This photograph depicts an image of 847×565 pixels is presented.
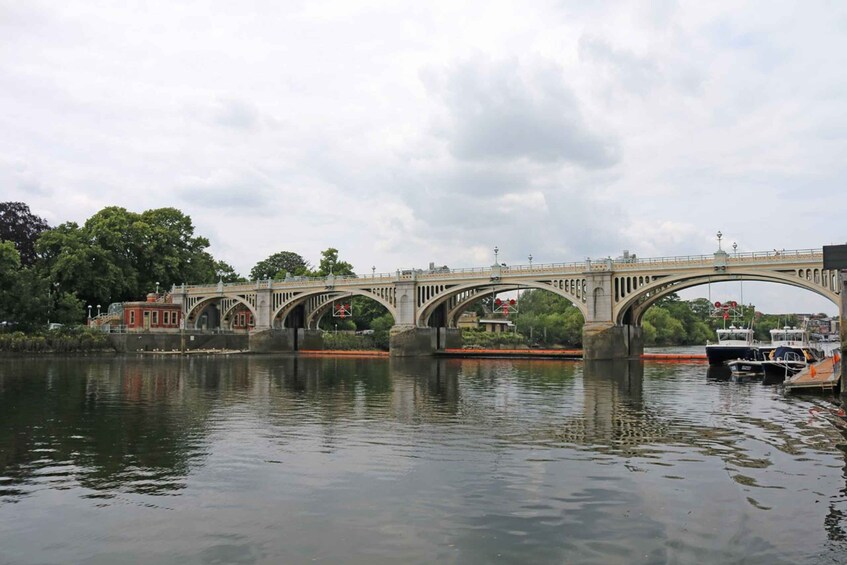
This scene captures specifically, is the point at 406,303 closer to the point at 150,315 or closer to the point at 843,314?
the point at 150,315

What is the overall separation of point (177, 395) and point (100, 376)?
17611mm

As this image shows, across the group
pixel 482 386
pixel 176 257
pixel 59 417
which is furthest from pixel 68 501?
pixel 176 257

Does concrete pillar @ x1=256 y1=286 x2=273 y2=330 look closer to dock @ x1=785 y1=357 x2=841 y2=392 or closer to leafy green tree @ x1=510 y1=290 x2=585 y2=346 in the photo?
leafy green tree @ x1=510 y1=290 x2=585 y2=346

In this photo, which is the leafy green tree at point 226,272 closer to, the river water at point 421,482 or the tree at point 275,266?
the tree at point 275,266

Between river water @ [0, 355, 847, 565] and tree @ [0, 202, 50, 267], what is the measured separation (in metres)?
79.2

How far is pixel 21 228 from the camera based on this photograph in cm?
10256

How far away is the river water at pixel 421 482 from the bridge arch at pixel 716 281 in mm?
33513

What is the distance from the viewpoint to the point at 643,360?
7669cm

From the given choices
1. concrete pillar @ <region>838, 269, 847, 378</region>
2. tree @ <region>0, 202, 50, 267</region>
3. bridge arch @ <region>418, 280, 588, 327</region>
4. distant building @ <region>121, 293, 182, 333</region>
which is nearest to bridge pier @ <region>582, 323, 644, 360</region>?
bridge arch @ <region>418, 280, 588, 327</region>

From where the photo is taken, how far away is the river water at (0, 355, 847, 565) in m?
12.0

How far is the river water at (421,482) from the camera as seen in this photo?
12023 millimetres

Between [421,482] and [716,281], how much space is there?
61.1 m

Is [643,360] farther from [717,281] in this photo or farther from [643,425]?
[643,425]

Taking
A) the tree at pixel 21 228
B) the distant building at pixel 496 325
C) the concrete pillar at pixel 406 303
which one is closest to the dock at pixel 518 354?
the concrete pillar at pixel 406 303
